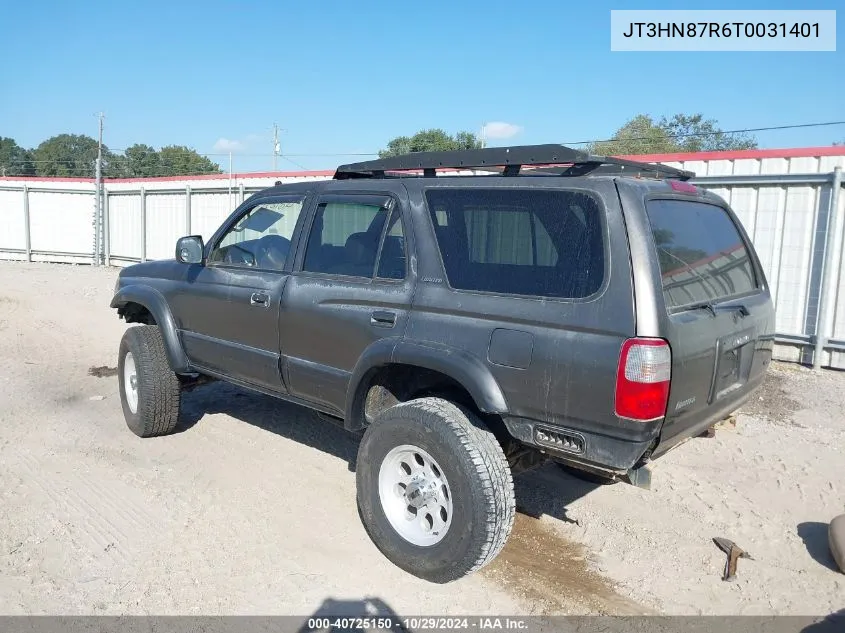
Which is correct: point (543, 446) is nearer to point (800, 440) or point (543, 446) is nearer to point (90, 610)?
point (90, 610)

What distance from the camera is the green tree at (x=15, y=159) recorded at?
5894cm

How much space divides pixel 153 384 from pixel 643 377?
12.5 feet

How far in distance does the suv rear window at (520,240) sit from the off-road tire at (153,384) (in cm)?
277

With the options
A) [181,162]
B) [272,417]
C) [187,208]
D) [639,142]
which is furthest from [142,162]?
[272,417]

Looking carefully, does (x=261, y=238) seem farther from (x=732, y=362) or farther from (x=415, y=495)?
(x=732, y=362)

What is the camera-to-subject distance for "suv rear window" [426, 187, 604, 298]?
305 centimetres

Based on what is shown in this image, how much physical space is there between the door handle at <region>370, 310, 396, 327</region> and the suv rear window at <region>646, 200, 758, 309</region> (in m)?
1.37

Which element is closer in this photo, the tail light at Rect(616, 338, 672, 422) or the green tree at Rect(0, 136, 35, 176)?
the tail light at Rect(616, 338, 672, 422)

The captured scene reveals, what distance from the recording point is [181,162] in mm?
53438

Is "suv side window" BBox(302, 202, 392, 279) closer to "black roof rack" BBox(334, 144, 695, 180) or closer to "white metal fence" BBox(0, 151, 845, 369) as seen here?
"black roof rack" BBox(334, 144, 695, 180)

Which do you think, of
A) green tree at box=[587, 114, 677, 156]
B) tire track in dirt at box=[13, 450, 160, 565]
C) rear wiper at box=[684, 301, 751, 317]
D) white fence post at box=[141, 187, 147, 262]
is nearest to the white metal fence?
rear wiper at box=[684, 301, 751, 317]

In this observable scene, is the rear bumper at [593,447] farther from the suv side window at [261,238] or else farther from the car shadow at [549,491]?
the suv side window at [261,238]

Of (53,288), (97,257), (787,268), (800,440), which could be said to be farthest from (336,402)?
(97,257)

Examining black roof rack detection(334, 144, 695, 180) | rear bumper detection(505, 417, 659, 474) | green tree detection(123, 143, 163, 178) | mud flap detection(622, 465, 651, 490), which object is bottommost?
mud flap detection(622, 465, 651, 490)
